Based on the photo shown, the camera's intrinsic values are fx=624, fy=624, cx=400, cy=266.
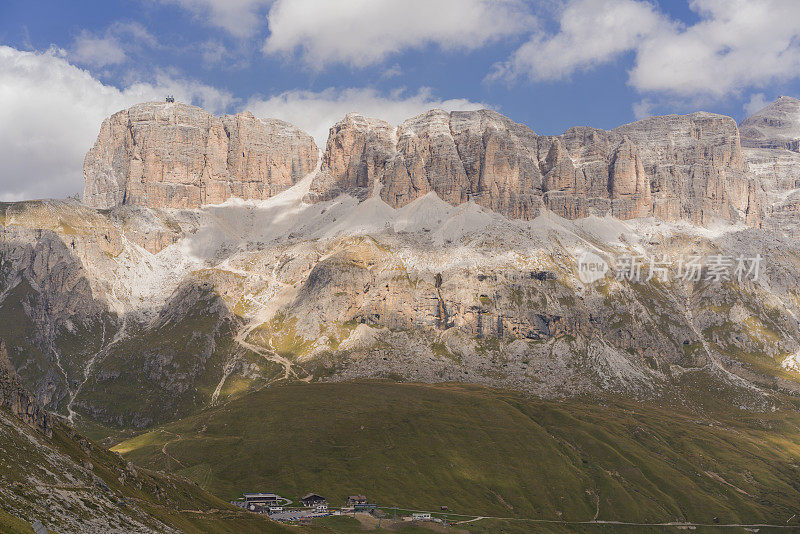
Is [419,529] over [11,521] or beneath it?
beneath

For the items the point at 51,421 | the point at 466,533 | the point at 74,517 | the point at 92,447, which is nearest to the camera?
the point at 74,517

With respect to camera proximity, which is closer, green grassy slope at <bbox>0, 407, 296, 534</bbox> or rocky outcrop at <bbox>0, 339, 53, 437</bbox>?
green grassy slope at <bbox>0, 407, 296, 534</bbox>

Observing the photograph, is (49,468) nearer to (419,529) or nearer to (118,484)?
(118,484)

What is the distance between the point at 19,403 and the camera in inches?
4210

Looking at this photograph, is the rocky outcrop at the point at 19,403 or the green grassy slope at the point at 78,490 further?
the rocky outcrop at the point at 19,403

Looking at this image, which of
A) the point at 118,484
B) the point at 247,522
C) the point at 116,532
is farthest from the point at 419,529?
the point at 116,532

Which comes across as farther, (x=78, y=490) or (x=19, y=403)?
(x=19, y=403)

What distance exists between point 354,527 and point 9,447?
11721 cm

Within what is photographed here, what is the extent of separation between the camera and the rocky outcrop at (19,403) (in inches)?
4101

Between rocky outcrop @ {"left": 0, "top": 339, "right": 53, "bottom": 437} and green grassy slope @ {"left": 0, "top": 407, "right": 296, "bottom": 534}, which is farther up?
rocky outcrop @ {"left": 0, "top": 339, "right": 53, "bottom": 437}

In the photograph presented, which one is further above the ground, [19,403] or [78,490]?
[19,403]

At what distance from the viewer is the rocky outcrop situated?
104156 mm

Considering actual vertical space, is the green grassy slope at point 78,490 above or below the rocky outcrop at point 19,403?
below

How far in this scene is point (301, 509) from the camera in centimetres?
19875
